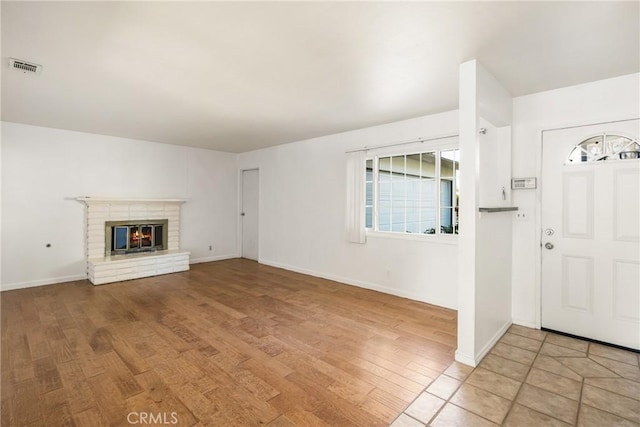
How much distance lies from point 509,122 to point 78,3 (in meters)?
3.87

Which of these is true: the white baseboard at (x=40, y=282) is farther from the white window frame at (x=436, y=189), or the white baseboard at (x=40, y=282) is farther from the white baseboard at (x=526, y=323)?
the white baseboard at (x=526, y=323)

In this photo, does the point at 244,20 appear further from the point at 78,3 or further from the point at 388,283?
the point at 388,283

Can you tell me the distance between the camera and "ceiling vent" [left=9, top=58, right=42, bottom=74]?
2521mm

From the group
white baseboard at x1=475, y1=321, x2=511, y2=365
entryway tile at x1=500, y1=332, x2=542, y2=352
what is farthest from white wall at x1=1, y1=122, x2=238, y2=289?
entryway tile at x1=500, y1=332, x2=542, y2=352

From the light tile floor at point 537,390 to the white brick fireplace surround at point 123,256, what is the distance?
4992mm

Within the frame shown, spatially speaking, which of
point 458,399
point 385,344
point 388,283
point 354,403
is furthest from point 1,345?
point 388,283

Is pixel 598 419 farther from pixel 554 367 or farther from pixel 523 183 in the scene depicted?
pixel 523 183

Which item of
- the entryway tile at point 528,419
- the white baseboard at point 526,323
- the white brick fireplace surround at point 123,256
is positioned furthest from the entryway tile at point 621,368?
the white brick fireplace surround at point 123,256

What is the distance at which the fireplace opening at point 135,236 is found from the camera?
17.5ft

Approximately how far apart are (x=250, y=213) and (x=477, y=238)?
17.9 feet

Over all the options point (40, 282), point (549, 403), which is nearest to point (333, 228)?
point (549, 403)

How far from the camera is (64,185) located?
16.2ft

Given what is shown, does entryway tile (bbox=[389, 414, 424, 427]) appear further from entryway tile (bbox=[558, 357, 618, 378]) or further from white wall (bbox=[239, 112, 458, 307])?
white wall (bbox=[239, 112, 458, 307])
